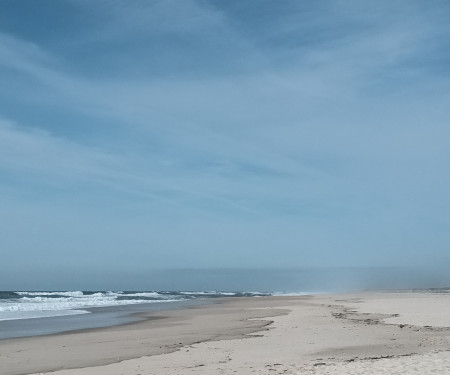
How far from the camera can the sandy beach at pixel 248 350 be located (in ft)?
35.9

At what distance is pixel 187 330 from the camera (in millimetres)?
20328

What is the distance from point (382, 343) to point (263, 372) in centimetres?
504

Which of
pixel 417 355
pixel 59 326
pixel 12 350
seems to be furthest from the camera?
pixel 59 326

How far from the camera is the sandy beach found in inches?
431

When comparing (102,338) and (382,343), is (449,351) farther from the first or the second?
(102,338)

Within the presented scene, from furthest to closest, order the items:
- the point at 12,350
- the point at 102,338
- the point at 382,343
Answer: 1. the point at 102,338
2. the point at 12,350
3. the point at 382,343

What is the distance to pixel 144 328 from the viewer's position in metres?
21.7

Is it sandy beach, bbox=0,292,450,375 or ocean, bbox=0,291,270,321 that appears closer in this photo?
sandy beach, bbox=0,292,450,375

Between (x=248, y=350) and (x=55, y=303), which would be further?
(x=55, y=303)

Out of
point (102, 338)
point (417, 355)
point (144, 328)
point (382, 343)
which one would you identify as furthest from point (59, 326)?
point (417, 355)

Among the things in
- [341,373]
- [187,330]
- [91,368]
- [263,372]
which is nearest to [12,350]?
[91,368]

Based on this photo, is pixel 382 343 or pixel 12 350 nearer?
pixel 382 343

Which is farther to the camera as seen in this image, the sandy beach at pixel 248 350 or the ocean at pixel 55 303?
the ocean at pixel 55 303

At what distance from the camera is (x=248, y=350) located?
1368 cm
